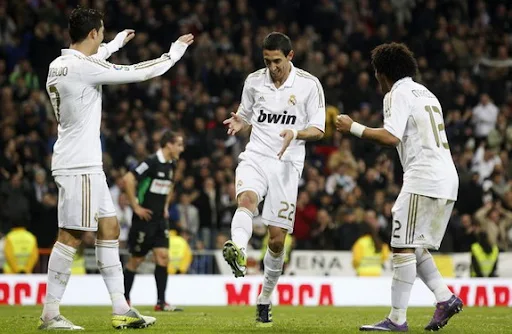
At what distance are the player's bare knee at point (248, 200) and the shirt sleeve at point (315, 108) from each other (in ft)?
3.17

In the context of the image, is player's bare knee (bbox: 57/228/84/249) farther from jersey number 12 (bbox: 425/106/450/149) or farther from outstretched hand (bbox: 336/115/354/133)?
jersey number 12 (bbox: 425/106/450/149)

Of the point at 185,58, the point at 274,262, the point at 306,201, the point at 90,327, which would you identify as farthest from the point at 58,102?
the point at 185,58

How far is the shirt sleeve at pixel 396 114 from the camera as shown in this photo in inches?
389

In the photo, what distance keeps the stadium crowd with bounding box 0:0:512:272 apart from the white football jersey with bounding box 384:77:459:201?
1201 centimetres

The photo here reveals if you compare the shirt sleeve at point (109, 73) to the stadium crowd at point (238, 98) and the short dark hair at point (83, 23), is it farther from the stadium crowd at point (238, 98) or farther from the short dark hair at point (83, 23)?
the stadium crowd at point (238, 98)

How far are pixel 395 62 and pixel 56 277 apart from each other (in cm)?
384

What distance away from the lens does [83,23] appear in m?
9.93

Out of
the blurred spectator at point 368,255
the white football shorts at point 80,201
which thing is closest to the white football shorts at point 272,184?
the white football shorts at point 80,201

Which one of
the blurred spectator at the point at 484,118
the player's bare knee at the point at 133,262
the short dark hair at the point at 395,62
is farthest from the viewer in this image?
the blurred spectator at the point at 484,118

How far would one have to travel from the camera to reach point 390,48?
10.3 meters

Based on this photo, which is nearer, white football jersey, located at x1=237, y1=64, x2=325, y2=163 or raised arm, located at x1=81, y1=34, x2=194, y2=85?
raised arm, located at x1=81, y1=34, x2=194, y2=85

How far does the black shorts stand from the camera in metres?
15.9

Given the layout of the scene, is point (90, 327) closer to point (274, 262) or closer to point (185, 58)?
point (274, 262)

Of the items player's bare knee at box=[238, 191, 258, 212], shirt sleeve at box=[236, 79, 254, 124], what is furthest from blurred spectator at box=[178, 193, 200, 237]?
player's bare knee at box=[238, 191, 258, 212]
